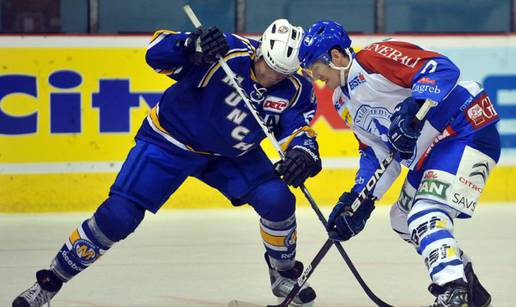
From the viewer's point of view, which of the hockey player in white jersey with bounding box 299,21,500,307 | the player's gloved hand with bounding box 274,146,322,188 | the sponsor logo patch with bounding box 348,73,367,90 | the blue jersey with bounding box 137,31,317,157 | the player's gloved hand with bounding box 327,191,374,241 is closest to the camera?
the hockey player in white jersey with bounding box 299,21,500,307

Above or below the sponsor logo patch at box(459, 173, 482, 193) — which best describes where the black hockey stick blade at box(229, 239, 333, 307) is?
below

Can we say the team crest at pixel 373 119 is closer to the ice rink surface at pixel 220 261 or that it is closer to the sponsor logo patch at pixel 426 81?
the sponsor logo patch at pixel 426 81

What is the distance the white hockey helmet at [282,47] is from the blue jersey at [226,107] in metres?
0.16

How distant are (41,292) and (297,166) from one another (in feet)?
3.43

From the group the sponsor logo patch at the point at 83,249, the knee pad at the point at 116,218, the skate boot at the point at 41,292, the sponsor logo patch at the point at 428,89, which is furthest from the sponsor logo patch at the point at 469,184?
the skate boot at the point at 41,292

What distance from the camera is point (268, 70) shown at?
459cm

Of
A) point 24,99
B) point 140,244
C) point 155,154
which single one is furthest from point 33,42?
point 155,154

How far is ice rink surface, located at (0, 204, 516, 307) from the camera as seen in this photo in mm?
5066

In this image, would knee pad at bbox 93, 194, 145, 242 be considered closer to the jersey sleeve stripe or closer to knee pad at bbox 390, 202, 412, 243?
the jersey sleeve stripe

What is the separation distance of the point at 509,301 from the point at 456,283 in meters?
0.93

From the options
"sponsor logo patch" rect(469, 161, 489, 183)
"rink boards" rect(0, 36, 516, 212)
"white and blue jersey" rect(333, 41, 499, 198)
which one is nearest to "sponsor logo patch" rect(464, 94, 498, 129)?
"white and blue jersey" rect(333, 41, 499, 198)

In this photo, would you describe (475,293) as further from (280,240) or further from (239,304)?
(239,304)

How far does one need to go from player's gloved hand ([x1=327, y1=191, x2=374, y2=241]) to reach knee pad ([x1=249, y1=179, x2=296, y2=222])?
25cm

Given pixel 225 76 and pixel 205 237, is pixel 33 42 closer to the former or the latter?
pixel 205 237
